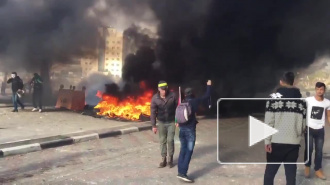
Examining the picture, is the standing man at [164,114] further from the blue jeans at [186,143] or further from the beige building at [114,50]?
the beige building at [114,50]

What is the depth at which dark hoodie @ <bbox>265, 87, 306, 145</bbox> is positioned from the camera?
137 inches

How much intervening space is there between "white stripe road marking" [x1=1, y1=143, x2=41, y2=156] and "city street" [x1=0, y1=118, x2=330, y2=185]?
0.52ft

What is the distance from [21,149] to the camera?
655cm

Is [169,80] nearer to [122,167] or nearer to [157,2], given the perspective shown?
[157,2]

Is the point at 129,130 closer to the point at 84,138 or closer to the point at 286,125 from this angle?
the point at 84,138

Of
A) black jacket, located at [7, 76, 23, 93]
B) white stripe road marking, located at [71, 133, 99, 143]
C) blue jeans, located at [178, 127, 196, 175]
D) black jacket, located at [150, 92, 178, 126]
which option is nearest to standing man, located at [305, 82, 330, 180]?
blue jeans, located at [178, 127, 196, 175]

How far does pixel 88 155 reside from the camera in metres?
6.58

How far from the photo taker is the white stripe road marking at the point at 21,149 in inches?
249

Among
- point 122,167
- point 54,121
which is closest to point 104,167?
point 122,167

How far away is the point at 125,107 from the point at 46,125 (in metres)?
3.53

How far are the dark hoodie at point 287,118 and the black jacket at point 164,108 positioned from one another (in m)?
2.41

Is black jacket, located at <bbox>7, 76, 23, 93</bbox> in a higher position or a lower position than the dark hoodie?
higher

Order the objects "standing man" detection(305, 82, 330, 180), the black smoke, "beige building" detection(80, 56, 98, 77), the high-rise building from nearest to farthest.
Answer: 1. "standing man" detection(305, 82, 330, 180)
2. the black smoke
3. the high-rise building
4. "beige building" detection(80, 56, 98, 77)
